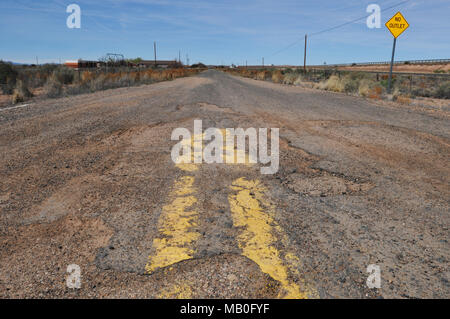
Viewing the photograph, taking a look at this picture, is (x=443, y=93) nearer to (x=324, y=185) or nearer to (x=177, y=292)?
(x=324, y=185)

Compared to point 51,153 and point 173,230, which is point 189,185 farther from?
point 51,153

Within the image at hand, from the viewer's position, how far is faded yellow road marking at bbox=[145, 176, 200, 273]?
2.10 meters

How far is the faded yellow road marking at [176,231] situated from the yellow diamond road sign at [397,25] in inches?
540

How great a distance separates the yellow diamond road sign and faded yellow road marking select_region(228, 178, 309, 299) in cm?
1320

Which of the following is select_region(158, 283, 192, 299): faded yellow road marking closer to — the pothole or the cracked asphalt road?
the cracked asphalt road

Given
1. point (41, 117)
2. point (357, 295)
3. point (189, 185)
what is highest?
point (41, 117)

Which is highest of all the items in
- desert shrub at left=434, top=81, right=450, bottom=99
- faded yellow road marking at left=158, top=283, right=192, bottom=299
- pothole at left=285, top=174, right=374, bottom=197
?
desert shrub at left=434, top=81, right=450, bottom=99

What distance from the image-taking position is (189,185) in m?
3.35

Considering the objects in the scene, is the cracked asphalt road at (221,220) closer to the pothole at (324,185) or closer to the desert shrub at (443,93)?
the pothole at (324,185)

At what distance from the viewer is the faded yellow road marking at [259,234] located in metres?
1.93

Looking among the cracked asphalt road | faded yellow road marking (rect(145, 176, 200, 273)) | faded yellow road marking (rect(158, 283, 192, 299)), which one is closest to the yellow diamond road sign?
the cracked asphalt road

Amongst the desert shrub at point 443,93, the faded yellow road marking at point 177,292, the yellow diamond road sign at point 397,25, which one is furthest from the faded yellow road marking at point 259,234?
the desert shrub at point 443,93

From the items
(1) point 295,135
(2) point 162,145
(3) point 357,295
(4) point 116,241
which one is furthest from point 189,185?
(1) point 295,135

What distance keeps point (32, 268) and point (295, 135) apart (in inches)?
180
